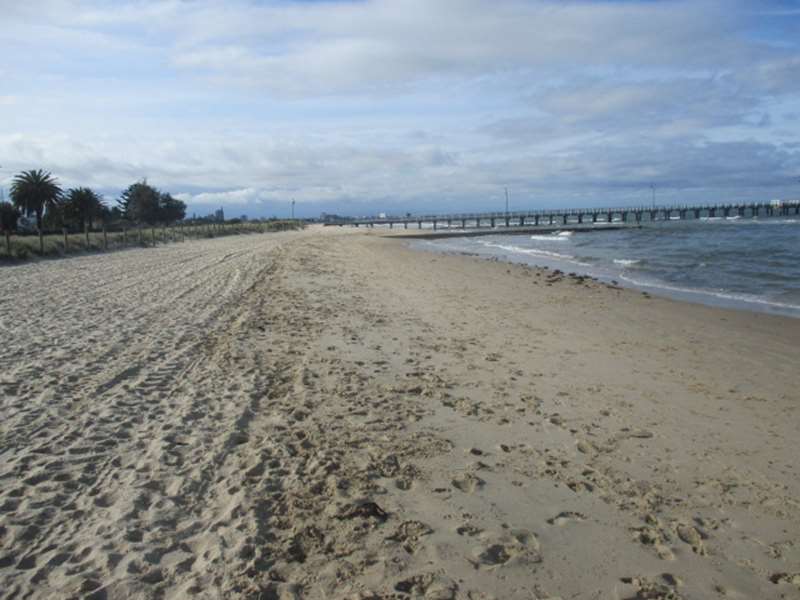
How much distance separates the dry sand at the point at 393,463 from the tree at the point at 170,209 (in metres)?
78.1

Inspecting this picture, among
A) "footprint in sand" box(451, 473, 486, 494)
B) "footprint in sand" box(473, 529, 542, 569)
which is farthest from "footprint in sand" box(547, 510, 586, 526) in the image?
"footprint in sand" box(451, 473, 486, 494)

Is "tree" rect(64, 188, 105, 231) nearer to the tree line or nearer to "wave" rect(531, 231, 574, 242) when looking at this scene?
the tree line

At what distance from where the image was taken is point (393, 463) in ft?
15.2

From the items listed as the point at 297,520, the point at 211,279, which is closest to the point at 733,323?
the point at 297,520

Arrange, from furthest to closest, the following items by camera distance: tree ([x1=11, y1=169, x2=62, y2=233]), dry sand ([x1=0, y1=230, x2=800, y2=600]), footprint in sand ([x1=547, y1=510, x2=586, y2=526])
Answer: tree ([x1=11, y1=169, x2=62, y2=233]) → footprint in sand ([x1=547, y1=510, x2=586, y2=526]) → dry sand ([x1=0, y1=230, x2=800, y2=600])

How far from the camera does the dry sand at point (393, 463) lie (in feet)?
10.6

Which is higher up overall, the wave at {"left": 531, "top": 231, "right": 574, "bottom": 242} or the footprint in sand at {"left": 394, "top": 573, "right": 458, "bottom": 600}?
the footprint in sand at {"left": 394, "top": 573, "right": 458, "bottom": 600}

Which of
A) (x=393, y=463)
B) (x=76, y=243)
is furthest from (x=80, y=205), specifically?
(x=393, y=463)

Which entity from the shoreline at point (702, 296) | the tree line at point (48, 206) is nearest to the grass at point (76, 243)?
the tree line at point (48, 206)

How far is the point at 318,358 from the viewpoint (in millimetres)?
7949

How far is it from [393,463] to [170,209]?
88876 millimetres

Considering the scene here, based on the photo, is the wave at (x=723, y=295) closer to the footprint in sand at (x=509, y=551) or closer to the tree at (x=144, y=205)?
the footprint in sand at (x=509, y=551)

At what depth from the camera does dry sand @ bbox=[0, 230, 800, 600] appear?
3.22 metres

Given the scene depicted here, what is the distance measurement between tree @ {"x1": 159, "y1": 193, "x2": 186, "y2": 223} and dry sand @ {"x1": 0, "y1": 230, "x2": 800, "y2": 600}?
7806 centimetres
